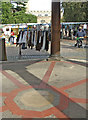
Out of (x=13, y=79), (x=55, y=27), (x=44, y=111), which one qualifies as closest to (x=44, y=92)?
(x=44, y=111)

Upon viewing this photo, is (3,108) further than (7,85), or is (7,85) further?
(7,85)

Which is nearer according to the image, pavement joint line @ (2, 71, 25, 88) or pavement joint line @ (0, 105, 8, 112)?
pavement joint line @ (0, 105, 8, 112)

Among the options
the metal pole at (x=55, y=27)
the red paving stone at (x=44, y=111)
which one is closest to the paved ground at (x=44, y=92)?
the red paving stone at (x=44, y=111)

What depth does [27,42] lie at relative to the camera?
432 inches

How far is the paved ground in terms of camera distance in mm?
3989

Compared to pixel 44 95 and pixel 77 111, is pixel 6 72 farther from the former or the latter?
pixel 77 111

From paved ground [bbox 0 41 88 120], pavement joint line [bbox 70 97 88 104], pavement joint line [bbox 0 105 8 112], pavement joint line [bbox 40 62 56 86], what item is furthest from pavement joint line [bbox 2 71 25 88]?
pavement joint line [bbox 70 97 88 104]

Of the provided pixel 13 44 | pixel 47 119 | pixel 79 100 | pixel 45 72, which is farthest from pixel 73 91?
pixel 13 44

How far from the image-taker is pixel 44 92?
5.21m

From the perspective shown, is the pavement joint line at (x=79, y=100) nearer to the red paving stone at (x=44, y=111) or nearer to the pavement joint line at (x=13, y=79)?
the red paving stone at (x=44, y=111)

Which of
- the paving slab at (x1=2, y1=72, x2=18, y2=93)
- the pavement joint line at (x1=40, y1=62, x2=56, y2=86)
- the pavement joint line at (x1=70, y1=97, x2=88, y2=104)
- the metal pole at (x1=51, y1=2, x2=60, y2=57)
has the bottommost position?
the pavement joint line at (x1=70, y1=97, x2=88, y2=104)

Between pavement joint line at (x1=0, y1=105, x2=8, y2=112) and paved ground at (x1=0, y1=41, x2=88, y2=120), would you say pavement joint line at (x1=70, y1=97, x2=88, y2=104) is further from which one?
pavement joint line at (x1=0, y1=105, x2=8, y2=112)

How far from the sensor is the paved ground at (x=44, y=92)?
3.99 metres

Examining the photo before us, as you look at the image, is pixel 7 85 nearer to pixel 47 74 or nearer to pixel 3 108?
pixel 3 108
